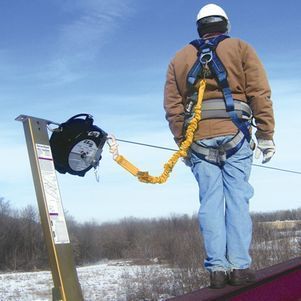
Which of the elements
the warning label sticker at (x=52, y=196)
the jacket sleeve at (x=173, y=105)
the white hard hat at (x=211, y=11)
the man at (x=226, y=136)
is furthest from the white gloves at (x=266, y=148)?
the warning label sticker at (x=52, y=196)

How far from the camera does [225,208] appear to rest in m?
3.42

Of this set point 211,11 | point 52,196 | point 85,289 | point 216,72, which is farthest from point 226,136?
point 85,289

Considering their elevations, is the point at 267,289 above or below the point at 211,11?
below

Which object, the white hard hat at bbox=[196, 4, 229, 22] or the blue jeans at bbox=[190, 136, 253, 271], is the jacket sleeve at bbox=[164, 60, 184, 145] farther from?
the white hard hat at bbox=[196, 4, 229, 22]

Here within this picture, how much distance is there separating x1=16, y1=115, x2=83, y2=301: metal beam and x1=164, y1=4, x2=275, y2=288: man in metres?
1.16

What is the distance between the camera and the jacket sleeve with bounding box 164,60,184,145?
3.58 meters

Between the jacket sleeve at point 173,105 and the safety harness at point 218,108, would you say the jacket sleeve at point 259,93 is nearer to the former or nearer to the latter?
the safety harness at point 218,108

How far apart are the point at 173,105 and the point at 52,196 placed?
1.44m

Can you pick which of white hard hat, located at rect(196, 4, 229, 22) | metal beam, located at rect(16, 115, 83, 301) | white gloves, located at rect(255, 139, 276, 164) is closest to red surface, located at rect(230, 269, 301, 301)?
white gloves, located at rect(255, 139, 276, 164)

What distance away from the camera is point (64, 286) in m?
2.31

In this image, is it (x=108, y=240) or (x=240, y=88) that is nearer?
(x=240, y=88)

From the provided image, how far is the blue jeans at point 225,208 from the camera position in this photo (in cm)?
327

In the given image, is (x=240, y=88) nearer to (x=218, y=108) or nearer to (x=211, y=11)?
(x=218, y=108)

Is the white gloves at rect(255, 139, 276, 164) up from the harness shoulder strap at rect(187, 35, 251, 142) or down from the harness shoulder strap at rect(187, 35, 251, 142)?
down
